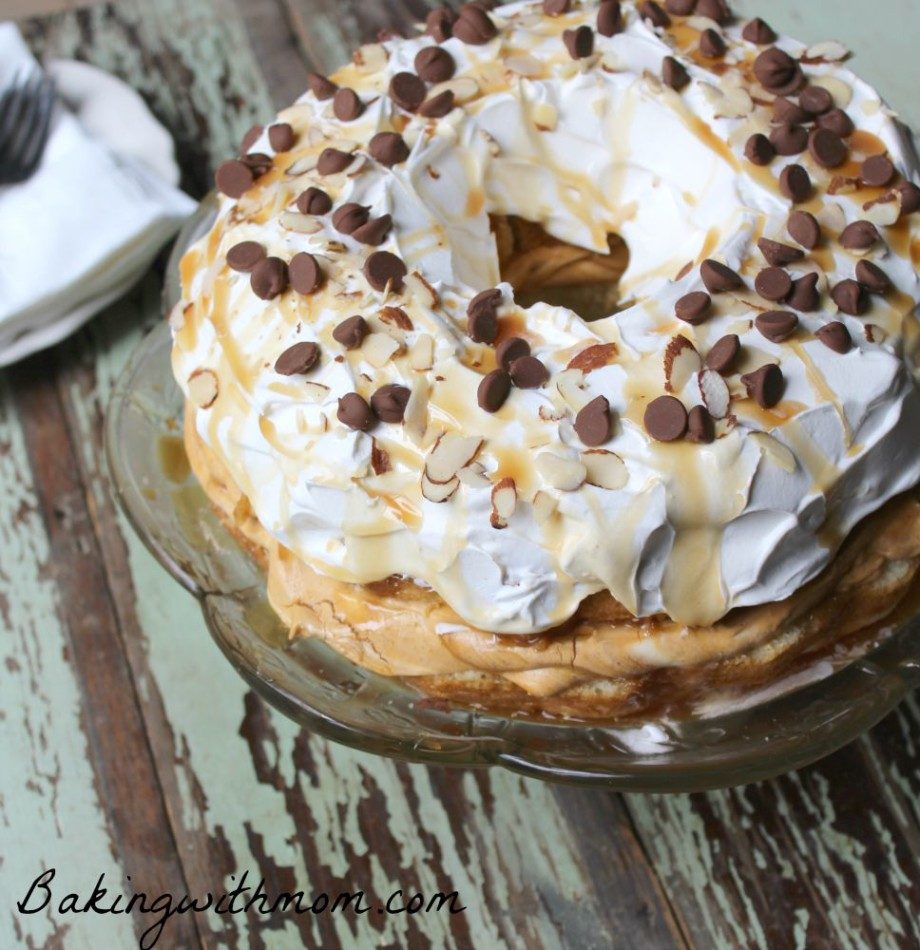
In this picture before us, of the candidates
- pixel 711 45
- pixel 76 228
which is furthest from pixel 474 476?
pixel 76 228

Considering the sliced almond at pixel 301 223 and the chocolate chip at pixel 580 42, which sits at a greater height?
the sliced almond at pixel 301 223

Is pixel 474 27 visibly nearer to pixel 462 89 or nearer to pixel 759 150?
pixel 462 89

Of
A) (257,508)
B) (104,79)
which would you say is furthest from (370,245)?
(104,79)

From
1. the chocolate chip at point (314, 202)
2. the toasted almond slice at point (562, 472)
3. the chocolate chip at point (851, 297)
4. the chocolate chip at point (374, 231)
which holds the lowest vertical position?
the chocolate chip at point (851, 297)

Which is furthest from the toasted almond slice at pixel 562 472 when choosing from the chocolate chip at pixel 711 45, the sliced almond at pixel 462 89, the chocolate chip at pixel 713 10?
the chocolate chip at pixel 713 10

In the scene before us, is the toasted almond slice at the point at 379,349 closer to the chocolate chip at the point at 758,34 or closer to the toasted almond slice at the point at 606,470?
the toasted almond slice at the point at 606,470

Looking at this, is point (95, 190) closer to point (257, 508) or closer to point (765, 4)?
point (257, 508)
